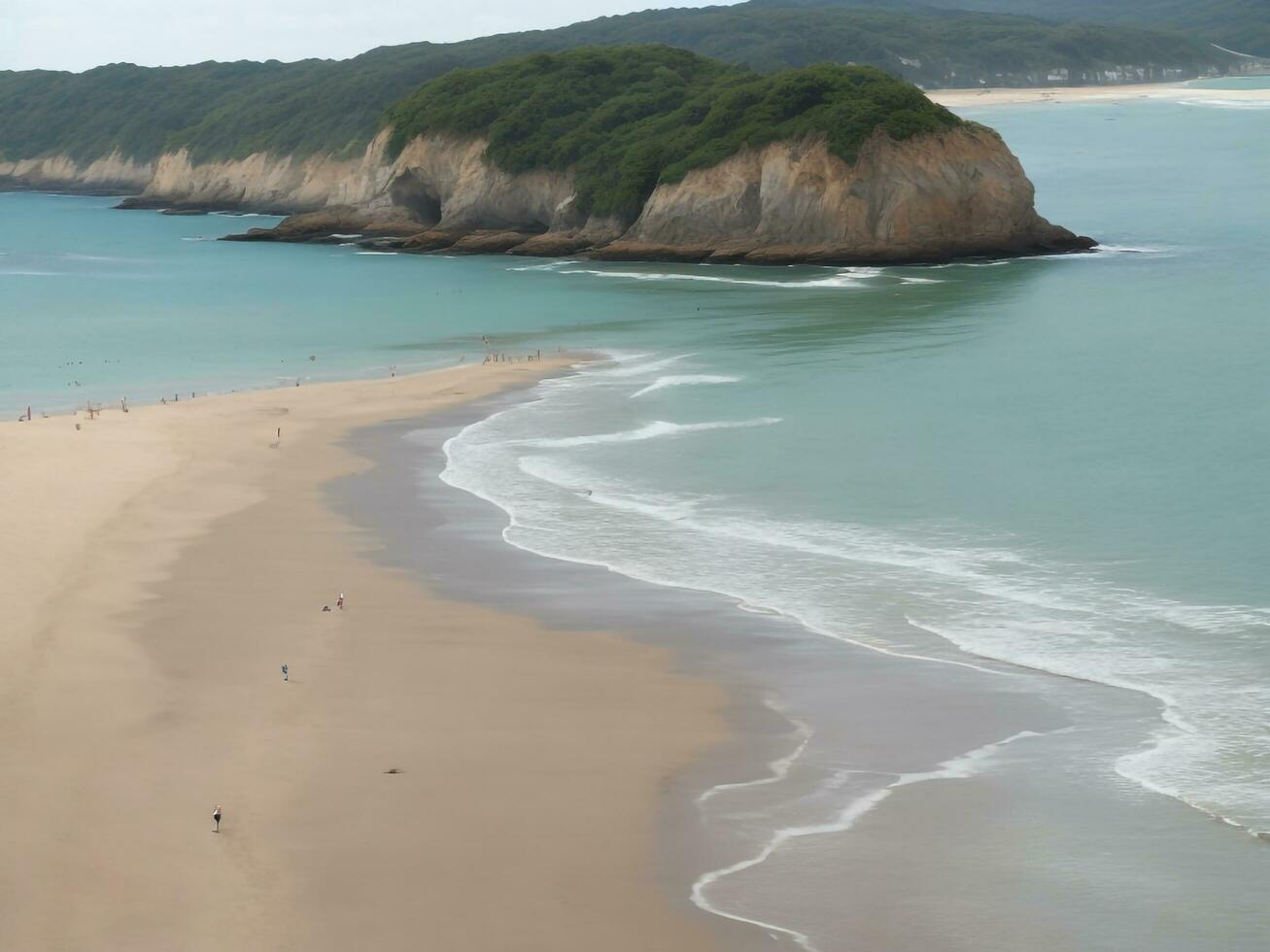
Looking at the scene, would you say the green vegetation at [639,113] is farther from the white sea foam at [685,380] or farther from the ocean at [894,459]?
the white sea foam at [685,380]

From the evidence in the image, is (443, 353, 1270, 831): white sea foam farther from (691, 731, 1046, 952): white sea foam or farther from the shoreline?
(691, 731, 1046, 952): white sea foam

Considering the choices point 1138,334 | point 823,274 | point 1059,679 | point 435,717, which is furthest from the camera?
→ point 823,274

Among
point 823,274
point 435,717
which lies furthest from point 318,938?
point 823,274

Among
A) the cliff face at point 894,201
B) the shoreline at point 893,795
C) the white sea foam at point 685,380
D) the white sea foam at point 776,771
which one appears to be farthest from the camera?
the cliff face at point 894,201

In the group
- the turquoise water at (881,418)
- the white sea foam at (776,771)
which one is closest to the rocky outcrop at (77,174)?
the turquoise water at (881,418)

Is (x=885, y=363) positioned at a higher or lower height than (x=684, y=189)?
lower

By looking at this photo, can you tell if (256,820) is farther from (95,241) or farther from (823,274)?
(95,241)
